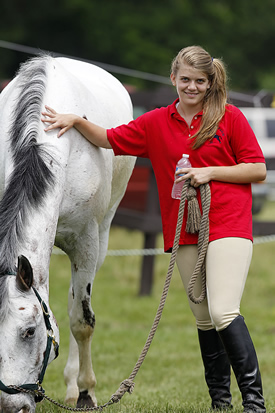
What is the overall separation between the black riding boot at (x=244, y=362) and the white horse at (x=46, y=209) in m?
0.99

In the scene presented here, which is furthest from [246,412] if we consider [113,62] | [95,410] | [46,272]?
[113,62]

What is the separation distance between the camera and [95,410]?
173 inches

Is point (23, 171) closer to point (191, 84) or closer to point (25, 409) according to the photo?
point (191, 84)

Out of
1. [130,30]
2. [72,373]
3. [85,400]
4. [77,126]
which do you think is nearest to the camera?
[77,126]

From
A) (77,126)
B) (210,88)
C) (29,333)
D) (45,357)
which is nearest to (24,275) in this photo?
(29,333)

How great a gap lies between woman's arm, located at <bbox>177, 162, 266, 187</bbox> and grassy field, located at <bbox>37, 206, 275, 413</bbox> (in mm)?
1304

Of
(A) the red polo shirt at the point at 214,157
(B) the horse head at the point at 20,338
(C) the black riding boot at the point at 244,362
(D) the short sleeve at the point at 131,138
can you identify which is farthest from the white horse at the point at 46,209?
(C) the black riding boot at the point at 244,362

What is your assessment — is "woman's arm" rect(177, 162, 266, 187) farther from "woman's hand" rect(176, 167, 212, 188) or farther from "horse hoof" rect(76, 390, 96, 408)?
"horse hoof" rect(76, 390, 96, 408)

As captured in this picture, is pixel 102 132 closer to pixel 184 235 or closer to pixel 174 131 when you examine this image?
pixel 174 131

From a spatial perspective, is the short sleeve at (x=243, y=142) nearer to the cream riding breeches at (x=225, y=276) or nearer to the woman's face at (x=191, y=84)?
the woman's face at (x=191, y=84)

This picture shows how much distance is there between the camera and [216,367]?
4.43 meters

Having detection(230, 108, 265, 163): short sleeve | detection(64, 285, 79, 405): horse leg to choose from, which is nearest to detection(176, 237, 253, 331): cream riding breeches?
detection(230, 108, 265, 163): short sleeve

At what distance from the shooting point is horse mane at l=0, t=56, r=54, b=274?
355 centimetres

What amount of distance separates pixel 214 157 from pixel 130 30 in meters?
21.5
